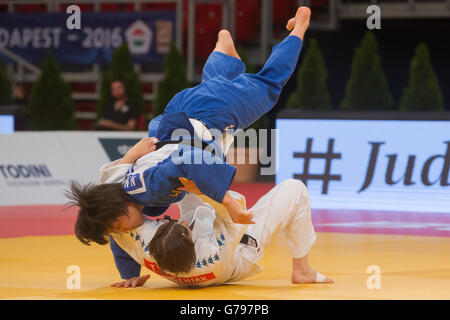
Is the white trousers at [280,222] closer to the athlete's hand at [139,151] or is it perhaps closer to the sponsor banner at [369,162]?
the athlete's hand at [139,151]

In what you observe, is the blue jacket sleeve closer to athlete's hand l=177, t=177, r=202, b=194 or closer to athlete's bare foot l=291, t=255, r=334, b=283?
athlete's hand l=177, t=177, r=202, b=194

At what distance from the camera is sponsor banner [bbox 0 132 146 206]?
763 centimetres

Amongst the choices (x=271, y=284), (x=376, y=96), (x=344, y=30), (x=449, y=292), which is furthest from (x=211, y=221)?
(x=344, y=30)

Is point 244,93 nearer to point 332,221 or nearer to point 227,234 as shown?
point 227,234

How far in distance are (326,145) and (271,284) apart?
373 cm

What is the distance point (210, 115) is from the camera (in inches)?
164

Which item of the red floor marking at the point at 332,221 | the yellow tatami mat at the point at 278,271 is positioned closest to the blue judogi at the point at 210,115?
the yellow tatami mat at the point at 278,271

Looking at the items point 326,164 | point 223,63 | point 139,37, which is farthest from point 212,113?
point 139,37

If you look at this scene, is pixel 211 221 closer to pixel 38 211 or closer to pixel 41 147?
pixel 38 211

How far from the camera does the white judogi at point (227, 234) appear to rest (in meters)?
3.57

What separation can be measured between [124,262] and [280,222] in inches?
33.2

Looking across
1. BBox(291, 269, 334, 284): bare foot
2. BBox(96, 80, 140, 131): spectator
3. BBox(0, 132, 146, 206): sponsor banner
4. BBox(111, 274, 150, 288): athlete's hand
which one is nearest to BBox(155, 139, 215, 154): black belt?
BBox(111, 274, 150, 288): athlete's hand

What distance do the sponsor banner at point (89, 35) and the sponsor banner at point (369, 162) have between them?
4.03 metres

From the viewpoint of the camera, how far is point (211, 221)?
3.66 metres
